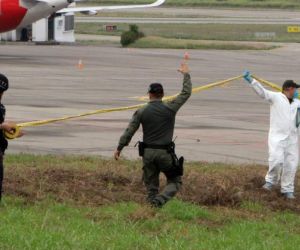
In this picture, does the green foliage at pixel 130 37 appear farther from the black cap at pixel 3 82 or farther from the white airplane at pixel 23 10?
the black cap at pixel 3 82

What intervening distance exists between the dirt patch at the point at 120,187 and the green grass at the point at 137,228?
51 centimetres

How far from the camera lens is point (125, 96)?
29.2 m

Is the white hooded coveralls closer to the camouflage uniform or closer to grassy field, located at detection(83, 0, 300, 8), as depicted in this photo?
the camouflage uniform

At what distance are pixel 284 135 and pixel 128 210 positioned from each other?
2956mm

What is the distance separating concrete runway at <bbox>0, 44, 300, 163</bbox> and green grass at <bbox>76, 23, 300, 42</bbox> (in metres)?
14.4

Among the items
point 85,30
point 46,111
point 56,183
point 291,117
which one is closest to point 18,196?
point 56,183

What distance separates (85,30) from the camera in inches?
3167

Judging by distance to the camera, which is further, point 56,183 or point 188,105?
point 188,105

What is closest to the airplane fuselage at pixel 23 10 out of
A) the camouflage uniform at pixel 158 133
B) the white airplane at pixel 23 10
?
the white airplane at pixel 23 10

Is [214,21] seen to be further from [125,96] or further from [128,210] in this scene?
[128,210]

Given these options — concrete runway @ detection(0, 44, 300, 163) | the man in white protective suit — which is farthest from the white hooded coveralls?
concrete runway @ detection(0, 44, 300, 163)

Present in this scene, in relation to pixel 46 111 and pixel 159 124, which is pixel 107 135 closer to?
pixel 46 111

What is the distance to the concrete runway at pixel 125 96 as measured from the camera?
19128 millimetres

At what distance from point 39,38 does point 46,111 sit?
38.7 meters
